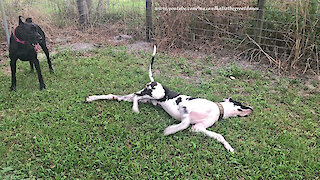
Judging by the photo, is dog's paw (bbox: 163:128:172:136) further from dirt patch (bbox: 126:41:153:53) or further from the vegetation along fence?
dirt patch (bbox: 126:41:153:53)

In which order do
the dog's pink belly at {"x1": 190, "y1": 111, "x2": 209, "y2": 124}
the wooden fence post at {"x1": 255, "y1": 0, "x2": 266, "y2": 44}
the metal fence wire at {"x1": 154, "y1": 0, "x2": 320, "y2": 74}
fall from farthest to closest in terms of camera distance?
the wooden fence post at {"x1": 255, "y1": 0, "x2": 266, "y2": 44} → the metal fence wire at {"x1": 154, "y1": 0, "x2": 320, "y2": 74} → the dog's pink belly at {"x1": 190, "y1": 111, "x2": 209, "y2": 124}

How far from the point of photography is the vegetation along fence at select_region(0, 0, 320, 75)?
477 cm

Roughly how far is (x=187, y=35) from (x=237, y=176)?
4.25m

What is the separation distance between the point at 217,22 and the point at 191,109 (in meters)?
3.37

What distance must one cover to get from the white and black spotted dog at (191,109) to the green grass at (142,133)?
88mm

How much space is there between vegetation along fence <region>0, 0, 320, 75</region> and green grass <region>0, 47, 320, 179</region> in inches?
30.8

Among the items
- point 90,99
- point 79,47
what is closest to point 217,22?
point 79,47

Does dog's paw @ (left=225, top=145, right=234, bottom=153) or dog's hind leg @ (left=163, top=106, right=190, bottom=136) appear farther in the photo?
dog's hind leg @ (left=163, top=106, right=190, bottom=136)

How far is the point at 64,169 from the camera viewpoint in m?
2.54

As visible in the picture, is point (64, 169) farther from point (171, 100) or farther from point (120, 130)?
point (171, 100)

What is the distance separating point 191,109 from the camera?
318 centimetres

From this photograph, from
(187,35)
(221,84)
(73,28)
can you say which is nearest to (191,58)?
(187,35)

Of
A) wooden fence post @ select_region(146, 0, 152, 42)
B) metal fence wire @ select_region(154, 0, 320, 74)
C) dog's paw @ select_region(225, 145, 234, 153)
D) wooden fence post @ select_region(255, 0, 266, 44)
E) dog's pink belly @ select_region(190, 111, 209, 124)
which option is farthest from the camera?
wooden fence post @ select_region(146, 0, 152, 42)

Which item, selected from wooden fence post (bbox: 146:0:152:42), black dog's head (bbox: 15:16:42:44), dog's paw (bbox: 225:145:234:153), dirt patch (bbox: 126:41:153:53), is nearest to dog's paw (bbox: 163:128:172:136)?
dog's paw (bbox: 225:145:234:153)
